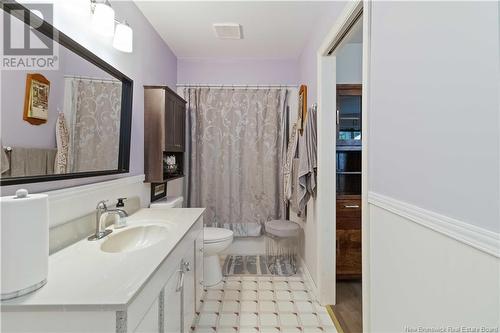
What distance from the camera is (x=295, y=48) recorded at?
9.61 feet

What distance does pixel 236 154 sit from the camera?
3.18 metres

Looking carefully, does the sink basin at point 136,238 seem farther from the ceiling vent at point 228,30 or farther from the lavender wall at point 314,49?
the ceiling vent at point 228,30

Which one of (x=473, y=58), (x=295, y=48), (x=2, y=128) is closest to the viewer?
(x=473, y=58)

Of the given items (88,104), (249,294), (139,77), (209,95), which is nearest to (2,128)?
(88,104)

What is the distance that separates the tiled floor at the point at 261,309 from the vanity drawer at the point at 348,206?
78 centimetres

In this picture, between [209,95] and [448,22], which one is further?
[209,95]

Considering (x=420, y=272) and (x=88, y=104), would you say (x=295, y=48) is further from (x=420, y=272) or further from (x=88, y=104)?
(x=420, y=272)

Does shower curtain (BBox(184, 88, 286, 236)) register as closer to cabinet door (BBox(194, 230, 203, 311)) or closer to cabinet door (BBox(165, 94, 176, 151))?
cabinet door (BBox(165, 94, 176, 151))

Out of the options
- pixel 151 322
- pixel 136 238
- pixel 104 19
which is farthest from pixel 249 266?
pixel 104 19

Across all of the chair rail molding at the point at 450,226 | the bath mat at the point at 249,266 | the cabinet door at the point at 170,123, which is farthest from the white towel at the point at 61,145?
the bath mat at the point at 249,266

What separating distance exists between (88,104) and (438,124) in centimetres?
170

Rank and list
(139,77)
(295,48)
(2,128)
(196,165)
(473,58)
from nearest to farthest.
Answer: (473,58), (2,128), (139,77), (295,48), (196,165)

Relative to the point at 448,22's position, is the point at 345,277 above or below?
below

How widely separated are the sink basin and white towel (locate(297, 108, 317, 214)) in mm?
1259
